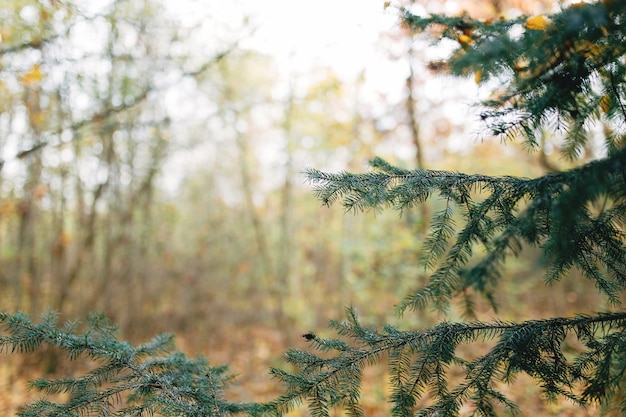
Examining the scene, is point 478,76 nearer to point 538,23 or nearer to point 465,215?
point 538,23

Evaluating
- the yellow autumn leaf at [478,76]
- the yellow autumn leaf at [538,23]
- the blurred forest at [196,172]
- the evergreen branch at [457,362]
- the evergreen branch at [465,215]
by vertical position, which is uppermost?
the blurred forest at [196,172]

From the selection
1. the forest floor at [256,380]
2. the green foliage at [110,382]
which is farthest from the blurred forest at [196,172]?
the green foliage at [110,382]

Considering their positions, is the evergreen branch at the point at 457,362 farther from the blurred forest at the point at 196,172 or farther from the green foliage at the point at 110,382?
the blurred forest at the point at 196,172

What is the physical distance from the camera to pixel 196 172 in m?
14.5

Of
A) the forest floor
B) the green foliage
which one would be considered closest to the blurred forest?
the forest floor

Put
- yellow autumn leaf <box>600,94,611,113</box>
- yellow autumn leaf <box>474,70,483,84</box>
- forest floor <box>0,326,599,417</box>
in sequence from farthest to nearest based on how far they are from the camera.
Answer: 1. forest floor <box>0,326,599,417</box>
2. yellow autumn leaf <box>600,94,611,113</box>
3. yellow autumn leaf <box>474,70,483,84</box>

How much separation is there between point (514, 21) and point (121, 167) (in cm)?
848

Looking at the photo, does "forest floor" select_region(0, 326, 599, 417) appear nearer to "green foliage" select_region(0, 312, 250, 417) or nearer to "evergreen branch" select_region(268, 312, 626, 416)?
"green foliage" select_region(0, 312, 250, 417)

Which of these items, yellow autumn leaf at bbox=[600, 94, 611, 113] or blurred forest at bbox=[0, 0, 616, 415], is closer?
yellow autumn leaf at bbox=[600, 94, 611, 113]

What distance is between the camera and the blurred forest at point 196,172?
588 centimetres

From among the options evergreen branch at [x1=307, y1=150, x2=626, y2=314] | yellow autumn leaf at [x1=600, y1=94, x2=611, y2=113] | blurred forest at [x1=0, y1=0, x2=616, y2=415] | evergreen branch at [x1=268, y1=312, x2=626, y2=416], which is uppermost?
blurred forest at [x1=0, y1=0, x2=616, y2=415]

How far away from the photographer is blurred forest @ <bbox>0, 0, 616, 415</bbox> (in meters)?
5.88

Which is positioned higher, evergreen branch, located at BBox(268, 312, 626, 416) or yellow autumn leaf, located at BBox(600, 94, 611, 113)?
yellow autumn leaf, located at BBox(600, 94, 611, 113)

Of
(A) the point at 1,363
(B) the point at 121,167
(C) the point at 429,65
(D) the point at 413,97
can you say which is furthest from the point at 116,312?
(C) the point at 429,65
